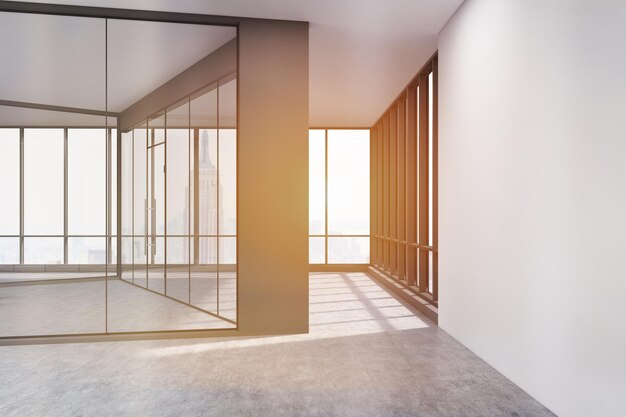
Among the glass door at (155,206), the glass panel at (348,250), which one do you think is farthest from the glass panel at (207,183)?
the glass panel at (348,250)

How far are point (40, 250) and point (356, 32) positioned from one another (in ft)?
13.9

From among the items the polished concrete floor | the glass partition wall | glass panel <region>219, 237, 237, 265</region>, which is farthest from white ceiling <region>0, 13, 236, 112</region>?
the polished concrete floor

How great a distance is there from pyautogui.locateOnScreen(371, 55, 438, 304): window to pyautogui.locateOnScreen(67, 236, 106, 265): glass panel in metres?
4.07

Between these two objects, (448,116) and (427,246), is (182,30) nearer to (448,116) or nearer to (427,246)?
(448,116)

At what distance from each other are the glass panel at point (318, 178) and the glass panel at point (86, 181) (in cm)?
615

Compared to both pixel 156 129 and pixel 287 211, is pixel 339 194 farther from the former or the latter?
pixel 287 211

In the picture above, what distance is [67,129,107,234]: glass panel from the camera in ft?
16.7

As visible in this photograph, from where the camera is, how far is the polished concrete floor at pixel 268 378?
304 centimetres

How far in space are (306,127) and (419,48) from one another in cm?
199

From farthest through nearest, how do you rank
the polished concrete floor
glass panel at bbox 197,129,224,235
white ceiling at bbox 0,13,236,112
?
glass panel at bbox 197,129,224,235 < white ceiling at bbox 0,13,236,112 < the polished concrete floor

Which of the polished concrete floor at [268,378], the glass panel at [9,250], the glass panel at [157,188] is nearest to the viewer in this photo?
the polished concrete floor at [268,378]

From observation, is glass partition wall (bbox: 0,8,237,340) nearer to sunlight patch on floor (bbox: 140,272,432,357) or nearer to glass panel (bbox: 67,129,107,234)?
glass panel (bbox: 67,129,107,234)

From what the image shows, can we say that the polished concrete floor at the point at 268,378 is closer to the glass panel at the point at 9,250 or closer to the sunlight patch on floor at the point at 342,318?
the sunlight patch on floor at the point at 342,318

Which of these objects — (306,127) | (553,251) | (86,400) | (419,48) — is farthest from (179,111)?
(553,251)
